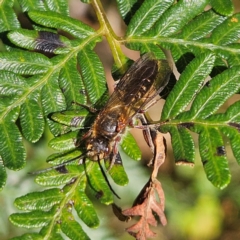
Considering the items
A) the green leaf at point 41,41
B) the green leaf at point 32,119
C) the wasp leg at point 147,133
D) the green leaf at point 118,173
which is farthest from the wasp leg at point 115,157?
the green leaf at point 41,41

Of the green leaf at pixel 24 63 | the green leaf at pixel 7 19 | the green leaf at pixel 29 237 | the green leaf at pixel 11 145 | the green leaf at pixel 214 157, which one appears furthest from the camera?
the green leaf at pixel 7 19

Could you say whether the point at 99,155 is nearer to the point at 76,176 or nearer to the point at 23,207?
the point at 76,176

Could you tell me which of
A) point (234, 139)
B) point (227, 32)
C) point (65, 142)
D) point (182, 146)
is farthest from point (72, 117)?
point (227, 32)

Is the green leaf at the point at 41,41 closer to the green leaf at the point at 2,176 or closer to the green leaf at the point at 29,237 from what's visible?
the green leaf at the point at 2,176

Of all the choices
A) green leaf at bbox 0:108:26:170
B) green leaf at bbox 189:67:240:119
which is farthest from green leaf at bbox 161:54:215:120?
green leaf at bbox 0:108:26:170

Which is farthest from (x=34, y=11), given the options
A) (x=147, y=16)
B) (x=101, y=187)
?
(x=101, y=187)

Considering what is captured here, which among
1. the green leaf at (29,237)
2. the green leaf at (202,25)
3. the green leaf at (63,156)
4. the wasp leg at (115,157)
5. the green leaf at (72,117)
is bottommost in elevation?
the green leaf at (29,237)

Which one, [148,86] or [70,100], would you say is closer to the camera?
[70,100]
